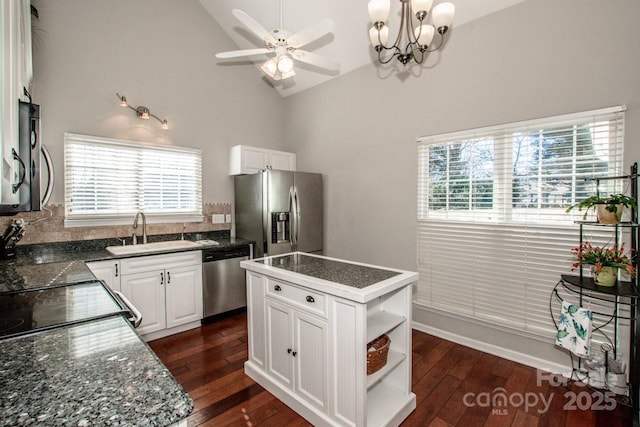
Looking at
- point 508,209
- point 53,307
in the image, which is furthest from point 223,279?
point 508,209

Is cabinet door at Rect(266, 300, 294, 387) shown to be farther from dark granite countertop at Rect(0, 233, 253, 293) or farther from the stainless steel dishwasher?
the stainless steel dishwasher

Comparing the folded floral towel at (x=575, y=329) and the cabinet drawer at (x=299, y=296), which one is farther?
the folded floral towel at (x=575, y=329)

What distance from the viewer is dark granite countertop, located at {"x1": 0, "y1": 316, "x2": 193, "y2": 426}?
2.01ft

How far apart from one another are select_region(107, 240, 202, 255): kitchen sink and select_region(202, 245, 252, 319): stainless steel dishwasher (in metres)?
0.25

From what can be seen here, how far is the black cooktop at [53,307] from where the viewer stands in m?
1.08

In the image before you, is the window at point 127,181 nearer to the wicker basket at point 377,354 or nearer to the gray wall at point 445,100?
the gray wall at point 445,100

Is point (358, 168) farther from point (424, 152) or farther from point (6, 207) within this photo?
point (6, 207)

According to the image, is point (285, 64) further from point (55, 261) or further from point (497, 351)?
point (497, 351)

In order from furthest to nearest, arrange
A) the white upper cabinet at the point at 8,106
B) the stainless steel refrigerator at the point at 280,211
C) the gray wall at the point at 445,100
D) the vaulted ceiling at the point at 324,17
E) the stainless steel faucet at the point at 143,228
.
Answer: the stainless steel refrigerator at the point at 280,211 → the stainless steel faucet at the point at 143,228 → the vaulted ceiling at the point at 324,17 → the gray wall at the point at 445,100 → the white upper cabinet at the point at 8,106

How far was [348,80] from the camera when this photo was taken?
3781 millimetres

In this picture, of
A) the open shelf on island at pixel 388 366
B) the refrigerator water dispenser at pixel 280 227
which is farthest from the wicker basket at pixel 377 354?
the refrigerator water dispenser at pixel 280 227

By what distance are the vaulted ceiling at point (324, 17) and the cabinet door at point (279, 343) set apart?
295 centimetres

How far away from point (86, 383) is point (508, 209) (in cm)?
296

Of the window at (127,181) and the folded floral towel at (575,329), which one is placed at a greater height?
the window at (127,181)
